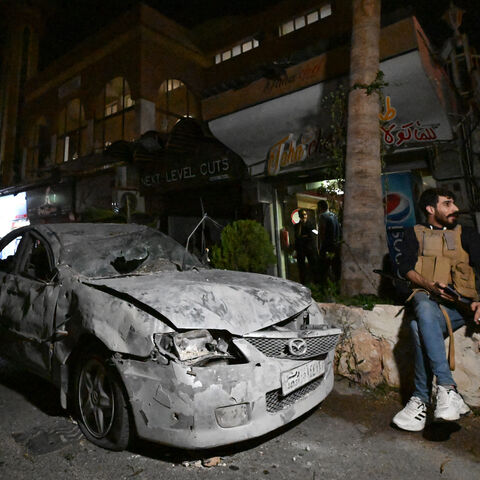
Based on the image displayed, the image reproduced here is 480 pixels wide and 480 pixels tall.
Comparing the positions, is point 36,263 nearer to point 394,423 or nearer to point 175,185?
point 394,423

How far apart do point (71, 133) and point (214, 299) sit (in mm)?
17746

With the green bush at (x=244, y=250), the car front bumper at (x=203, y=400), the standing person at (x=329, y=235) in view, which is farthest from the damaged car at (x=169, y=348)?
the standing person at (x=329, y=235)

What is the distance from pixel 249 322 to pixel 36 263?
274cm

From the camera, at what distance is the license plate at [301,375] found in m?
2.27

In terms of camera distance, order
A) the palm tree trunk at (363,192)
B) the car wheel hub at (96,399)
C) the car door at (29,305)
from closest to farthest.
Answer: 1. the car wheel hub at (96,399)
2. the car door at (29,305)
3. the palm tree trunk at (363,192)

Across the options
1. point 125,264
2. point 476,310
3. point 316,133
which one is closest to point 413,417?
point 476,310

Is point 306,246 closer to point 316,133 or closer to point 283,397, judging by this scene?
point 316,133

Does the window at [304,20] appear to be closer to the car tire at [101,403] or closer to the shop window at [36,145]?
the shop window at [36,145]

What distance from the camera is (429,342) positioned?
269 centimetres

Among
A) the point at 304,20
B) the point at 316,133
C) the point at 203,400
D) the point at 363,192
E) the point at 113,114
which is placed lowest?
the point at 203,400

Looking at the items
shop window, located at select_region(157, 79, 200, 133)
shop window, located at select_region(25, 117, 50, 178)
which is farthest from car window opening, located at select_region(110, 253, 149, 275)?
shop window, located at select_region(25, 117, 50, 178)

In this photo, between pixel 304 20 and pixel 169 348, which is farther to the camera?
pixel 304 20

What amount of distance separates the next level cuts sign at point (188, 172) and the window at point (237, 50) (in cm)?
771

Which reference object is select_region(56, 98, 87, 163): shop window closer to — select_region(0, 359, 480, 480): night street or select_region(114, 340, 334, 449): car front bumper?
select_region(0, 359, 480, 480): night street
